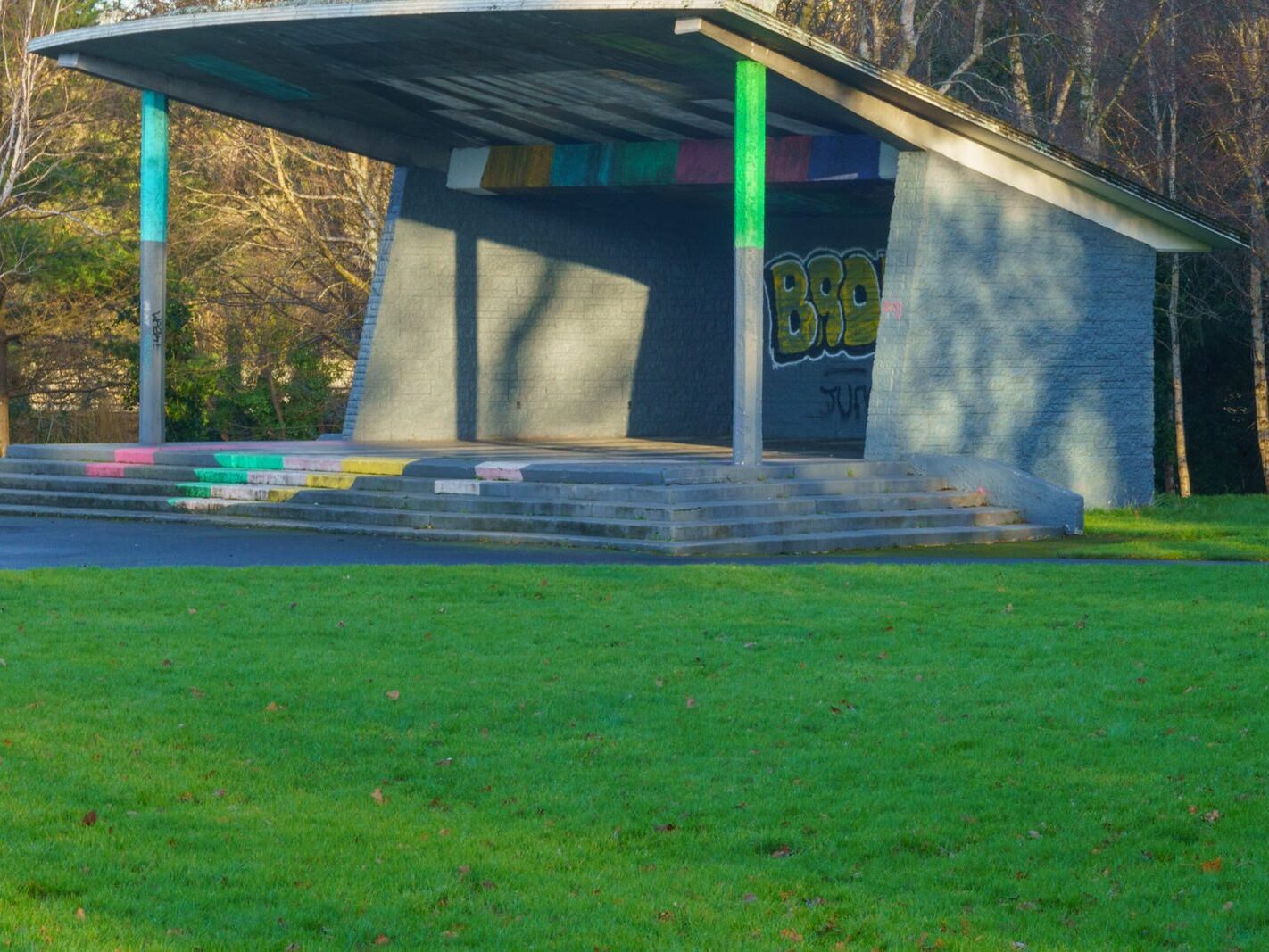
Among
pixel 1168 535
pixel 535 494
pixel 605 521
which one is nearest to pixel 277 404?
pixel 535 494

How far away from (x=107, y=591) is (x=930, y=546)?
29.4 ft

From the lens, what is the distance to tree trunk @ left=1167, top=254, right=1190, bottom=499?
90.0 ft

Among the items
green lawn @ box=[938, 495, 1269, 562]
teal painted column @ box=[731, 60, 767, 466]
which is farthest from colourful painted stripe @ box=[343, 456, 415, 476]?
green lawn @ box=[938, 495, 1269, 562]

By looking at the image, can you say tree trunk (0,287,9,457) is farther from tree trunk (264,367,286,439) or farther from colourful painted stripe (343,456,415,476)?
colourful painted stripe (343,456,415,476)

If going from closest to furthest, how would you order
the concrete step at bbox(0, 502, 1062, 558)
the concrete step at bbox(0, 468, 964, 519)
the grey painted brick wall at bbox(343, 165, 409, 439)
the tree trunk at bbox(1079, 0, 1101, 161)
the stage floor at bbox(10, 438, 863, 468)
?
the concrete step at bbox(0, 502, 1062, 558) < the concrete step at bbox(0, 468, 964, 519) < the stage floor at bbox(10, 438, 863, 468) < the grey painted brick wall at bbox(343, 165, 409, 439) < the tree trunk at bbox(1079, 0, 1101, 161)

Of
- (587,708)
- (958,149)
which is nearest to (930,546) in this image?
(958,149)

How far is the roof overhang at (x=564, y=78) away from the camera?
18.4 meters

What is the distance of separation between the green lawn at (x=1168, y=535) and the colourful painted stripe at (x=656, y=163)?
17.4 ft

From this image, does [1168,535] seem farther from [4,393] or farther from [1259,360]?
[4,393]

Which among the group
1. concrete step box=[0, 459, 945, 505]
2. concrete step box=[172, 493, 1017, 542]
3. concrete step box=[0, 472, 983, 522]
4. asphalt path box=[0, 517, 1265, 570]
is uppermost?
concrete step box=[0, 459, 945, 505]

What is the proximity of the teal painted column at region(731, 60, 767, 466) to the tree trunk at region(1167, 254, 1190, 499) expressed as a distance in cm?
1018

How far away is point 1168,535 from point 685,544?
5.89 m

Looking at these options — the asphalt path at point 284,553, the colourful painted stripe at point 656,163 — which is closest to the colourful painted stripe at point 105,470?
the asphalt path at point 284,553

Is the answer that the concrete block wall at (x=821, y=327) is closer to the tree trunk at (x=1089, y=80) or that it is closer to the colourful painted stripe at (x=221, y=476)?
the tree trunk at (x=1089, y=80)
